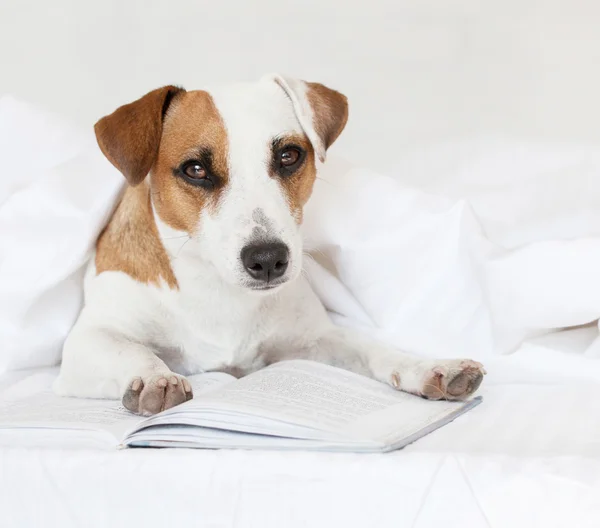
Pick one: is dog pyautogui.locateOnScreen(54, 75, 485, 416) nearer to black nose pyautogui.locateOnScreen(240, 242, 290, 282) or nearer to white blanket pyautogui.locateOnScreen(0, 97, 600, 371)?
black nose pyautogui.locateOnScreen(240, 242, 290, 282)

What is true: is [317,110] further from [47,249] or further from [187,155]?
[47,249]

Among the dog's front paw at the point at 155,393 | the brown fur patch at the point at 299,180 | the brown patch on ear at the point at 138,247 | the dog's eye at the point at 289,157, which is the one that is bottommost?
the dog's front paw at the point at 155,393

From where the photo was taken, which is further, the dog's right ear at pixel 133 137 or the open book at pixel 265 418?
the dog's right ear at pixel 133 137

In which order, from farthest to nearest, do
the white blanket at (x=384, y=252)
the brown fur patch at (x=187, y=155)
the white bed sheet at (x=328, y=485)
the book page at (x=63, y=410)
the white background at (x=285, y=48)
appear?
the white background at (x=285, y=48) → the white blanket at (x=384, y=252) → the brown fur patch at (x=187, y=155) → the book page at (x=63, y=410) → the white bed sheet at (x=328, y=485)

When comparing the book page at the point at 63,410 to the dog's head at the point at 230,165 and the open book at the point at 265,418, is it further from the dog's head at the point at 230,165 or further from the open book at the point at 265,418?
the dog's head at the point at 230,165

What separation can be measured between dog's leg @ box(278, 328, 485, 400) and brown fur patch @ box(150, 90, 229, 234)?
46cm

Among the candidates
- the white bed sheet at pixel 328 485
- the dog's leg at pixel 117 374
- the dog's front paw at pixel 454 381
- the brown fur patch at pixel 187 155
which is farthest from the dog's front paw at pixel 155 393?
the dog's front paw at pixel 454 381

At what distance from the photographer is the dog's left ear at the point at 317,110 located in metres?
1.92

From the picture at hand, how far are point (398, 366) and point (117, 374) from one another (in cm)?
58

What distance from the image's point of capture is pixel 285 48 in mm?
3277

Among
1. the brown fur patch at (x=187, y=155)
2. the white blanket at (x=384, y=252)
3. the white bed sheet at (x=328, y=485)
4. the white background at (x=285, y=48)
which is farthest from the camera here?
the white background at (x=285, y=48)

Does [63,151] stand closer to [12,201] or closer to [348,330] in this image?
[12,201]

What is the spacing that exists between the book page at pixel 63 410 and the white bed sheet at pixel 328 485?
107 millimetres

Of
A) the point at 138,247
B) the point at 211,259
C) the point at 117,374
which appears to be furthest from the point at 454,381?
the point at 138,247
